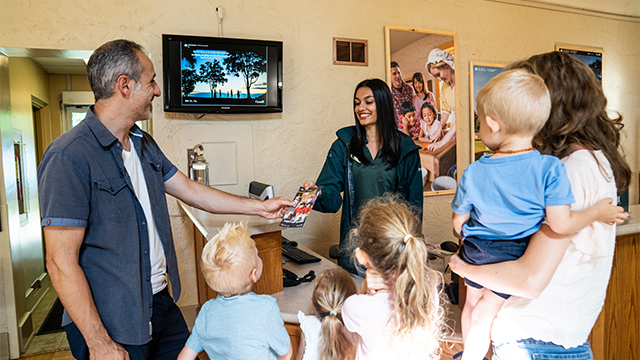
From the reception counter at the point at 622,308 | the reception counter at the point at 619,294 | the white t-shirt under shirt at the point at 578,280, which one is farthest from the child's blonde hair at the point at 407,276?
the reception counter at the point at 622,308

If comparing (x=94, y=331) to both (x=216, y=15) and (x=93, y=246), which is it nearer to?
(x=93, y=246)

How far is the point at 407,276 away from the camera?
45.6 inches

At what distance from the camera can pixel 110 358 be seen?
4.20 ft

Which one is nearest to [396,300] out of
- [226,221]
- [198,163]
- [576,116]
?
[576,116]

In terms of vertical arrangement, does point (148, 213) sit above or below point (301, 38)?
below

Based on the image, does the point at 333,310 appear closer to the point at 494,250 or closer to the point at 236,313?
the point at 236,313

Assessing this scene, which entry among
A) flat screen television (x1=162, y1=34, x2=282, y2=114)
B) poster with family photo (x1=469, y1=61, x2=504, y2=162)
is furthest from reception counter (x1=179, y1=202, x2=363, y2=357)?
poster with family photo (x1=469, y1=61, x2=504, y2=162)

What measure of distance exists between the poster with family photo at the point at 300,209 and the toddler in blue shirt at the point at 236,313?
32 centimetres

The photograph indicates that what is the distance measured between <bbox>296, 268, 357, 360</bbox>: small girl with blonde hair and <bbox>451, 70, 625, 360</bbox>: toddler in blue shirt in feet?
1.21

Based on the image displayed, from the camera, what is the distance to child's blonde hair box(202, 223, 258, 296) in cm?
132

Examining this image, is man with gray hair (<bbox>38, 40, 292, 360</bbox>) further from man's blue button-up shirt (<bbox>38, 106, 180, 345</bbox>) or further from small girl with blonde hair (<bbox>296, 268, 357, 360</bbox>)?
small girl with blonde hair (<bbox>296, 268, 357, 360</bbox>)

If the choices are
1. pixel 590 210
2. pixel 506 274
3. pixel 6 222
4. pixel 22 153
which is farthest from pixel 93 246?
pixel 22 153

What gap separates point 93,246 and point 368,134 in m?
1.50

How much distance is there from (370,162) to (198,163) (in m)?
1.41
